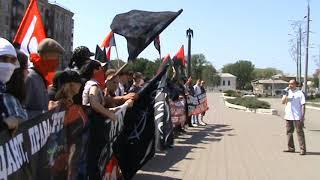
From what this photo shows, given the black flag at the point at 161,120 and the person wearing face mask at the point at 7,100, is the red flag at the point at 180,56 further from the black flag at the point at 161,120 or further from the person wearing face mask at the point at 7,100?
the person wearing face mask at the point at 7,100

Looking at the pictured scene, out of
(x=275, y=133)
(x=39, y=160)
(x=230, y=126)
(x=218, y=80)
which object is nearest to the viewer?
(x=39, y=160)

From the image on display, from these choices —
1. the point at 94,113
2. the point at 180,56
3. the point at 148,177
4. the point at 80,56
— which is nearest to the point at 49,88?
the point at 94,113

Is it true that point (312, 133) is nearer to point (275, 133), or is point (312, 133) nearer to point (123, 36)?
point (275, 133)

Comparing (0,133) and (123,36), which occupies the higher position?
(123,36)

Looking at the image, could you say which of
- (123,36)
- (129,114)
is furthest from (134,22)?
(129,114)

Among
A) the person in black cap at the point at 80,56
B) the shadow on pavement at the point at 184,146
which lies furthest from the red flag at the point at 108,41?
the person in black cap at the point at 80,56

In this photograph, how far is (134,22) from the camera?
7656 millimetres

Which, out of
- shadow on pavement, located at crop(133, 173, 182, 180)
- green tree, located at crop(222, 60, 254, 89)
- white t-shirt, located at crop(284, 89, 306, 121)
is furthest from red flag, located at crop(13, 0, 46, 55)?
green tree, located at crop(222, 60, 254, 89)

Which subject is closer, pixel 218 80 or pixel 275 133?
pixel 275 133

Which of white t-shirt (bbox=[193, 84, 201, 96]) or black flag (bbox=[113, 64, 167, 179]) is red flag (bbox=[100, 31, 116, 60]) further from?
white t-shirt (bbox=[193, 84, 201, 96])

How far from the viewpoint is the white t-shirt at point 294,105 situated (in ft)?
40.6

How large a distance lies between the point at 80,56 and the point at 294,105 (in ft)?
23.4

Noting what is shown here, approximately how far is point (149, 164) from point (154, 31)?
3.29 meters

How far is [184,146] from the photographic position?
1309 cm
